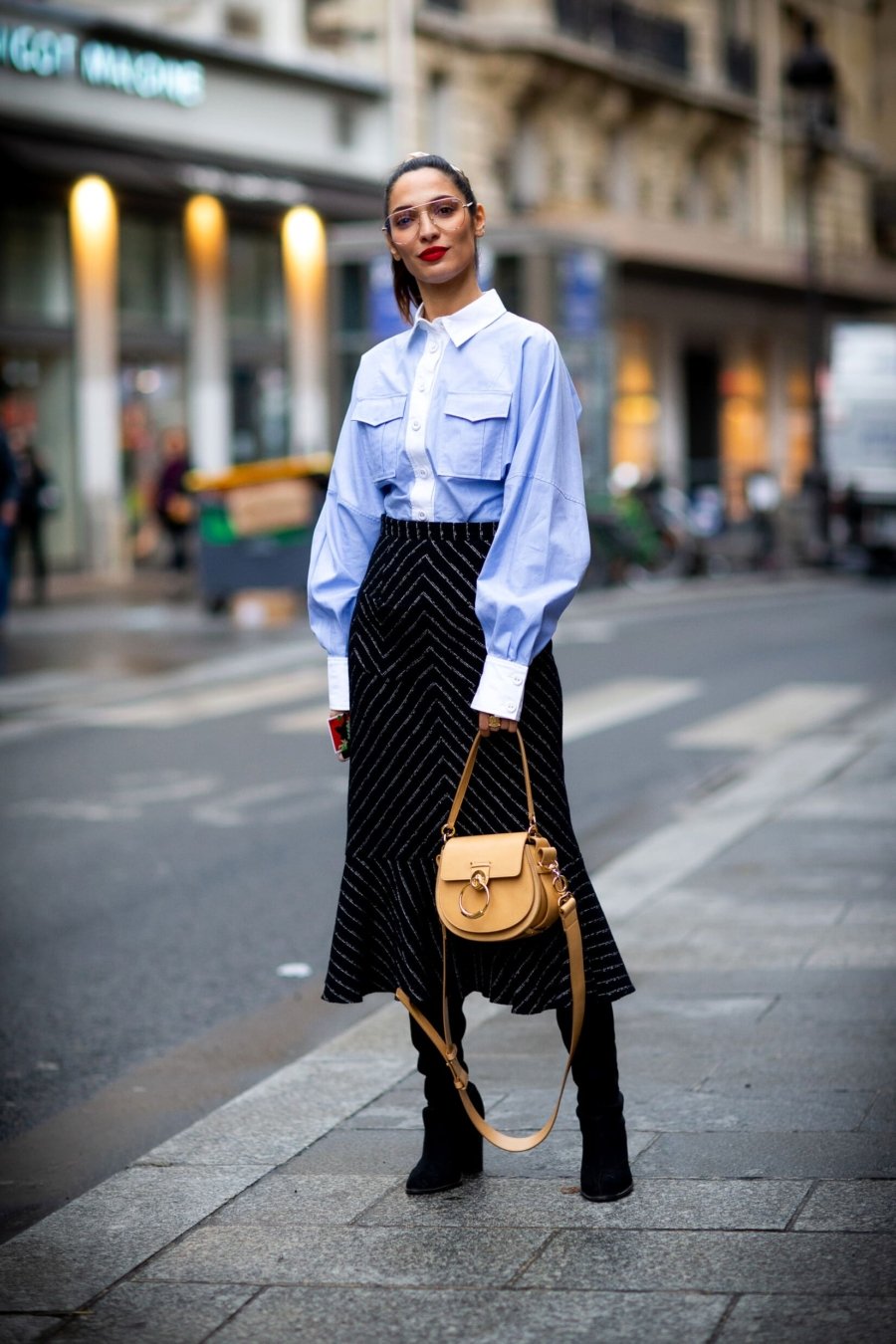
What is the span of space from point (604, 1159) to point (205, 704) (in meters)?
9.76

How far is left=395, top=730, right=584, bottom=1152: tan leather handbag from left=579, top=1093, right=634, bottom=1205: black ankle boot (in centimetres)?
18

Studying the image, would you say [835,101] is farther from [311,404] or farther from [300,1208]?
[300,1208]

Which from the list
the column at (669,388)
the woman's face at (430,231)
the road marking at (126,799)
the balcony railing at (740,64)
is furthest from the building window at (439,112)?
Result: the woman's face at (430,231)

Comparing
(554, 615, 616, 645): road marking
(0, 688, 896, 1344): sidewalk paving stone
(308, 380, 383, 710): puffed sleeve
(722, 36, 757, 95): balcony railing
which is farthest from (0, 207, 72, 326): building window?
(308, 380, 383, 710): puffed sleeve

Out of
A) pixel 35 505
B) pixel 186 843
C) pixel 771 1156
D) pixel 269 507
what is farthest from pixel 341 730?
pixel 35 505

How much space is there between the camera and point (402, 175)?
12.7 feet

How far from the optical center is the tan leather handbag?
365cm

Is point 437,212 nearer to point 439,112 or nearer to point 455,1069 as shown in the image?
point 455,1069

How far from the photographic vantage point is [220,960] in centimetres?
657

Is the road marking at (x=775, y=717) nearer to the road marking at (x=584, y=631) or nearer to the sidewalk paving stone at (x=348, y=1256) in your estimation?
the road marking at (x=584, y=631)

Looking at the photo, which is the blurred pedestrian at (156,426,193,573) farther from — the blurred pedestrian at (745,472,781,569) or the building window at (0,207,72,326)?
the blurred pedestrian at (745,472,781,569)

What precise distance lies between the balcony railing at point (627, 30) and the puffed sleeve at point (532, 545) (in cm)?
3313

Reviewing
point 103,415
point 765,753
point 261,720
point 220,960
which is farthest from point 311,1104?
point 103,415

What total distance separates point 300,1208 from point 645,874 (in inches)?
138
